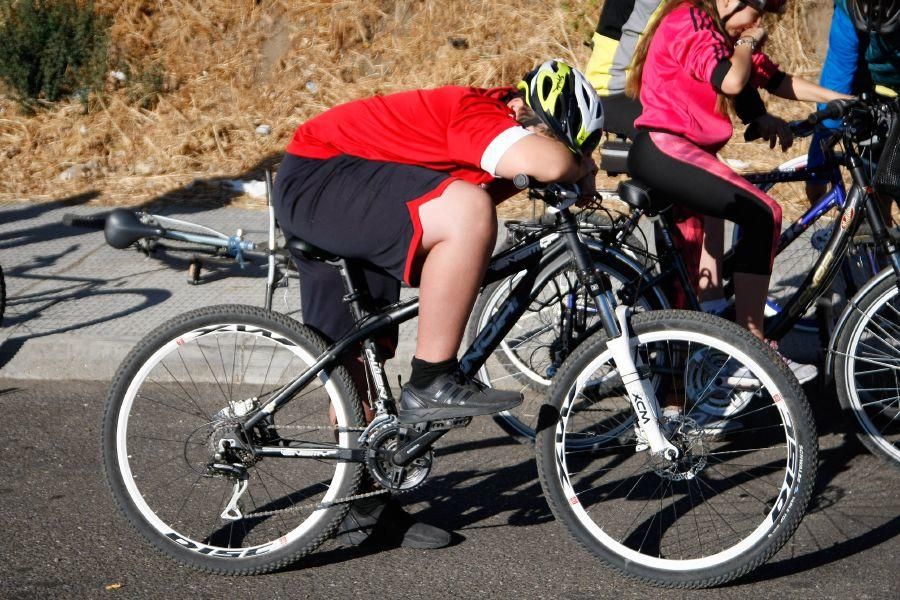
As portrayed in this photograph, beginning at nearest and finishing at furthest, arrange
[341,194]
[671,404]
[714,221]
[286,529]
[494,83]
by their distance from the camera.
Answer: [341,194] → [286,529] → [671,404] → [714,221] → [494,83]

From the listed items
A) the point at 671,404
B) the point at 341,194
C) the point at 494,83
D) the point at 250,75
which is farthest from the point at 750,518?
the point at 250,75

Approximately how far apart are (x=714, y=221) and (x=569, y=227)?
58.2 inches

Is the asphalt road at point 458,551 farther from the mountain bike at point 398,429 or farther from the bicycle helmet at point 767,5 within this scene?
the bicycle helmet at point 767,5

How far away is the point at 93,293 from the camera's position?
6.69 m

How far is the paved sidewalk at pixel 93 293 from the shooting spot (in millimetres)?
5812

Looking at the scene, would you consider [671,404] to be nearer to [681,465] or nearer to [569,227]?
[681,465]

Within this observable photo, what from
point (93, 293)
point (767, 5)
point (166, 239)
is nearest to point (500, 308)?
point (767, 5)

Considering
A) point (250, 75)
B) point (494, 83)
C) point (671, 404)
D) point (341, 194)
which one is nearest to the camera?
point (341, 194)

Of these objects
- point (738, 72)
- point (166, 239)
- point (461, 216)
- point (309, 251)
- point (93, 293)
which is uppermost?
point (738, 72)

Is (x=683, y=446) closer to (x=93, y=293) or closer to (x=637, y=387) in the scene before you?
(x=637, y=387)

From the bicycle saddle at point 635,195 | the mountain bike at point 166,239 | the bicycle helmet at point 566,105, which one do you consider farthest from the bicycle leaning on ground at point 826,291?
the mountain bike at point 166,239

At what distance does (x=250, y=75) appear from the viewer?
10.5m

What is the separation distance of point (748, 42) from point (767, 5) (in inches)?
6.1

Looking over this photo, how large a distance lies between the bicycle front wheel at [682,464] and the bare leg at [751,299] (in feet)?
1.18
